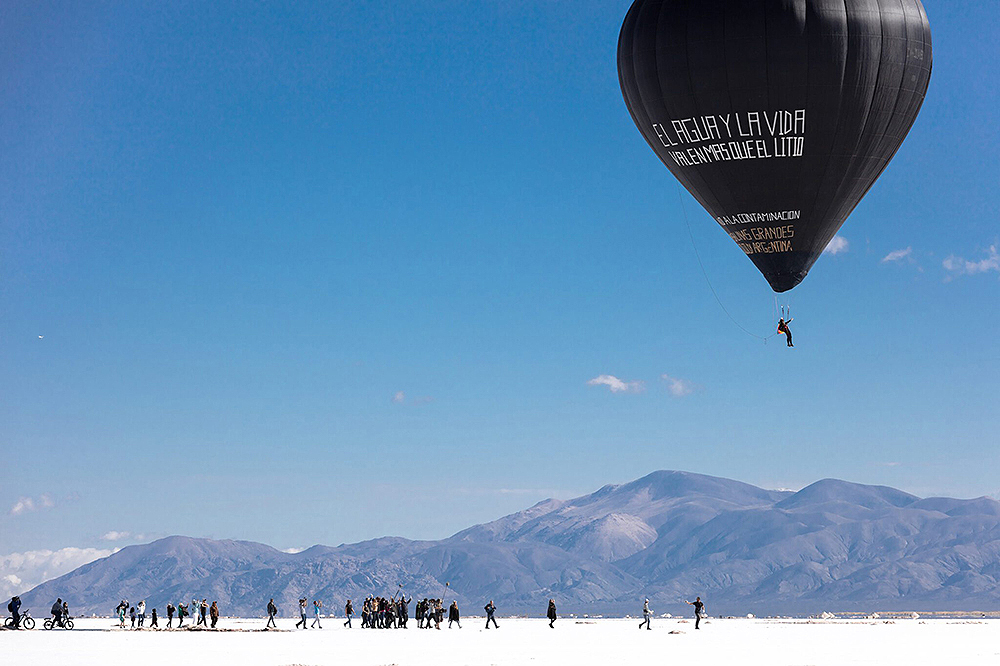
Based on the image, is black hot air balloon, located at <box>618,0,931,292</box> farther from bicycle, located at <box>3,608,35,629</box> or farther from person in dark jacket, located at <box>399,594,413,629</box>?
bicycle, located at <box>3,608,35,629</box>

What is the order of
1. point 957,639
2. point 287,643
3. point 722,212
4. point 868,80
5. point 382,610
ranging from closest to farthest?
point 868,80 → point 722,212 → point 287,643 → point 957,639 → point 382,610

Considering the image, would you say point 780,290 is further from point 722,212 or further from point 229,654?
point 229,654

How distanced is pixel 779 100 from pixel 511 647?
20.7 meters

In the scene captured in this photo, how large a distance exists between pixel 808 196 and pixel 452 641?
21.2 metres

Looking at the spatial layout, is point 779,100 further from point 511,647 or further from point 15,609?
point 15,609

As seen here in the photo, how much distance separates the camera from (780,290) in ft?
146

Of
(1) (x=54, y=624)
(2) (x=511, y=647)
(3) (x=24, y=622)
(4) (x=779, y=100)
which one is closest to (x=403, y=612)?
(2) (x=511, y=647)

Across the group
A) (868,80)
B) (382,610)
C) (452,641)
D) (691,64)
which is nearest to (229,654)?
(452,641)

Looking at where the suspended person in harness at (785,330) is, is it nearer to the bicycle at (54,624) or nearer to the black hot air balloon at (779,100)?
the black hot air balloon at (779,100)

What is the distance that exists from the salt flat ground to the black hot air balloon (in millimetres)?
12969

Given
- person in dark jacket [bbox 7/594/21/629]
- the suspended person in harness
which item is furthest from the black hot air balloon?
person in dark jacket [bbox 7/594/21/629]

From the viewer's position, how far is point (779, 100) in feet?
134

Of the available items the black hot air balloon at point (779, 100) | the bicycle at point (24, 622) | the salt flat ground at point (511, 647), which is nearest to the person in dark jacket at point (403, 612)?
the salt flat ground at point (511, 647)

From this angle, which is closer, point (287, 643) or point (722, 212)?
point (722, 212)
